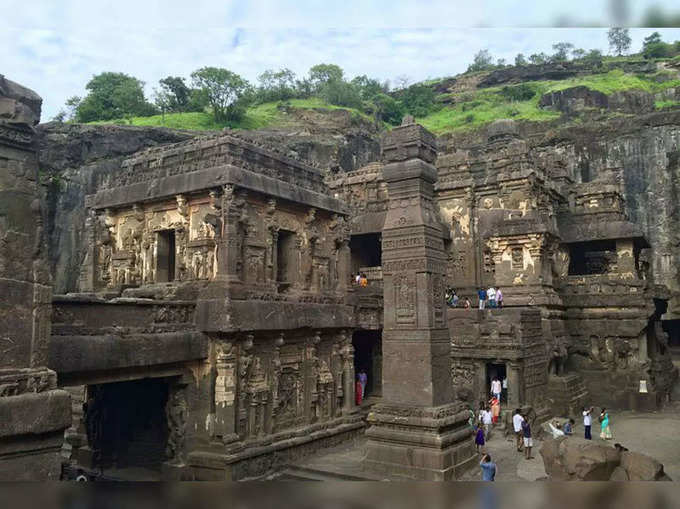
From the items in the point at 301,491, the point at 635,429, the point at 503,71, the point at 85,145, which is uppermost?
the point at 503,71

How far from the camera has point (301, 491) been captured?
9.84ft

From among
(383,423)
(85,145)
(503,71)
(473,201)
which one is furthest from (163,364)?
(503,71)

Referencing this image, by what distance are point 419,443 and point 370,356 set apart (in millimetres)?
11051

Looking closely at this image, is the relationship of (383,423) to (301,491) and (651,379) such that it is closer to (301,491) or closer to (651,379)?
(301,491)

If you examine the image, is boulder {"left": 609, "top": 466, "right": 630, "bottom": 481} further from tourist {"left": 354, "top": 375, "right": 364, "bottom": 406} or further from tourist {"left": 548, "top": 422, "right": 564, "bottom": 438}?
tourist {"left": 354, "top": 375, "right": 364, "bottom": 406}

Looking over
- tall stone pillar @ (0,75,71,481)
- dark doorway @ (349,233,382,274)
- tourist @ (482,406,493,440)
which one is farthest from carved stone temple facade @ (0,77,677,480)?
dark doorway @ (349,233,382,274)

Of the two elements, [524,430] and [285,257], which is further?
[285,257]

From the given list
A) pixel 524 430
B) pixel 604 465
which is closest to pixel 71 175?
pixel 524 430

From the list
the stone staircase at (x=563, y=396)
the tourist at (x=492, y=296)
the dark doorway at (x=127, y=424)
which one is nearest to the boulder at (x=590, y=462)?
the dark doorway at (x=127, y=424)

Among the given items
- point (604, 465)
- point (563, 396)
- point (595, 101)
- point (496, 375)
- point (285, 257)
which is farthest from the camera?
point (595, 101)

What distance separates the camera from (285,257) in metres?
16.1

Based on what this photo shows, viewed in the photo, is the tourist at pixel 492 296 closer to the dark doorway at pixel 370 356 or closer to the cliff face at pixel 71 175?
the dark doorway at pixel 370 356

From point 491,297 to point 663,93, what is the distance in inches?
1622

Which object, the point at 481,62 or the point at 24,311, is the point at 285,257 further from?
the point at 481,62
